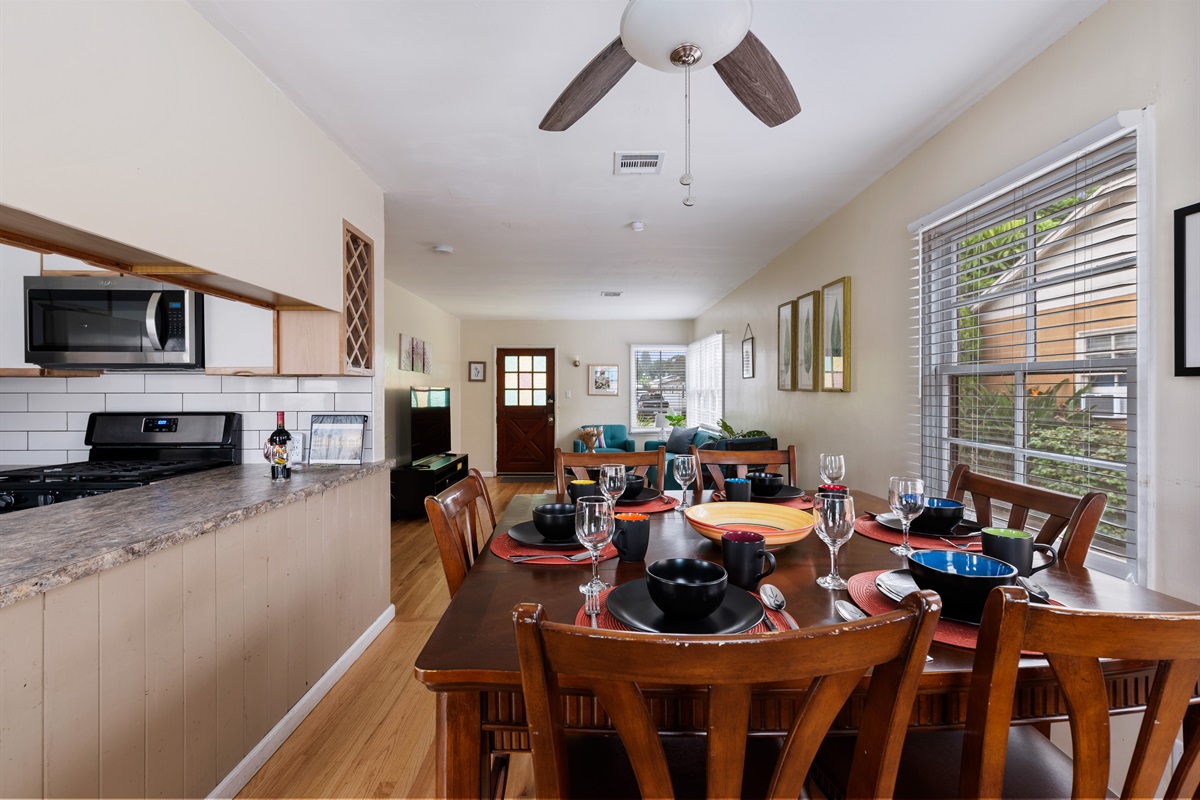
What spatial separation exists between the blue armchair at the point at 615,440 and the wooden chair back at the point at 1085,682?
682cm

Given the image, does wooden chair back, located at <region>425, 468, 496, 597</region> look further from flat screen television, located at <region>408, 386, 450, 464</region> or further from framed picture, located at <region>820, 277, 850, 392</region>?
flat screen television, located at <region>408, 386, 450, 464</region>

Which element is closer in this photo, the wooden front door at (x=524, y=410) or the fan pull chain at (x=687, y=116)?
the fan pull chain at (x=687, y=116)

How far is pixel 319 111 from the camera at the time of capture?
7.22ft

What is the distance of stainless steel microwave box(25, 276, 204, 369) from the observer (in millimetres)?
2332

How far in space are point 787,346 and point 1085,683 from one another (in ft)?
12.4

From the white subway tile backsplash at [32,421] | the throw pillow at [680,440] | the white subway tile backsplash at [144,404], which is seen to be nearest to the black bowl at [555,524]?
the white subway tile backsplash at [144,404]

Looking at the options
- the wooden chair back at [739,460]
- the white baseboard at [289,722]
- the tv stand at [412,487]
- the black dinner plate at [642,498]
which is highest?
the wooden chair back at [739,460]

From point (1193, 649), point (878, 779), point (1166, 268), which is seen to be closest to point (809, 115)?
point (1166, 268)

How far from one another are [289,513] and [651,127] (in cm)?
206

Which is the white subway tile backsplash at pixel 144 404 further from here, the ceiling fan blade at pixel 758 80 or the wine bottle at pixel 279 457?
the ceiling fan blade at pixel 758 80

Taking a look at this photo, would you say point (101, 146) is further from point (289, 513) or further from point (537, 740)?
point (537, 740)

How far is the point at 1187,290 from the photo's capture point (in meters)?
1.40

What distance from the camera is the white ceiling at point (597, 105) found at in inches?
65.5

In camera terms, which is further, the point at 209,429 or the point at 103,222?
the point at 209,429
